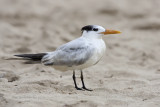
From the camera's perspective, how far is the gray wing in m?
4.66

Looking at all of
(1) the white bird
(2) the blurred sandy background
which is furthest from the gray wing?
(2) the blurred sandy background

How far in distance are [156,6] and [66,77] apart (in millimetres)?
4535

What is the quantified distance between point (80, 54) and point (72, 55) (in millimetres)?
125

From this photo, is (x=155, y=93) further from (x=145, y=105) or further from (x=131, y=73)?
(x=131, y=73)

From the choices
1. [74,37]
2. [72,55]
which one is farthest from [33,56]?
[74,37]

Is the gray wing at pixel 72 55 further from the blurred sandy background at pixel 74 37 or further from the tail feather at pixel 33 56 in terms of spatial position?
the blurred sandy background at pixel 74 37

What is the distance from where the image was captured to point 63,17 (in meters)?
8.97

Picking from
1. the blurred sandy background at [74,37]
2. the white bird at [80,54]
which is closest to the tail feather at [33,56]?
the white bird at [80,54]

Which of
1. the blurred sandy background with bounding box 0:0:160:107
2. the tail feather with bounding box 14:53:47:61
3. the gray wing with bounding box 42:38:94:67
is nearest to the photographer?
the blurred sandy background with bounding box 0:0:160:107

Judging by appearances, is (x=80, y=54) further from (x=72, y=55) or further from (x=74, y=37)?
(x=74, y=37)

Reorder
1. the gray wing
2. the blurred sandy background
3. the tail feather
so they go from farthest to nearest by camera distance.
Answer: the tail feather < the gray wing < the blurred sandy background

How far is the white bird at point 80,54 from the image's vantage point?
467 cm

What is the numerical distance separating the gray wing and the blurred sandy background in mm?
339

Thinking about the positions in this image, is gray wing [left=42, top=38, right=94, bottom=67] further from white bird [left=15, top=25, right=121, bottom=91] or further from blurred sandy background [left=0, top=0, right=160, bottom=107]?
blurred sandy background [left=0, top=0, right=160, bottom=107]
